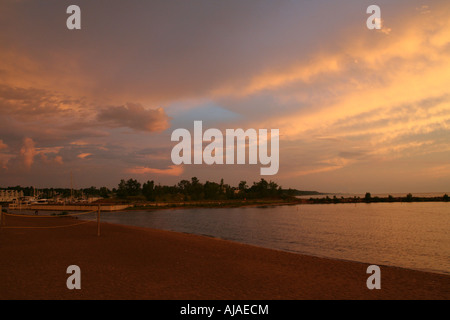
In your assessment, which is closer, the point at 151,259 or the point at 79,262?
the point at 79,262

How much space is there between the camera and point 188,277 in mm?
11305

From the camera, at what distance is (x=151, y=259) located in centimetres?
1467

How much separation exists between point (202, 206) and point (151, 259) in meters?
129

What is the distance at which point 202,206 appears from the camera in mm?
142125

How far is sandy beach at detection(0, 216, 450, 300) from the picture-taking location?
9.25 meters

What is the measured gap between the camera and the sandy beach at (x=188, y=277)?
9.25m
